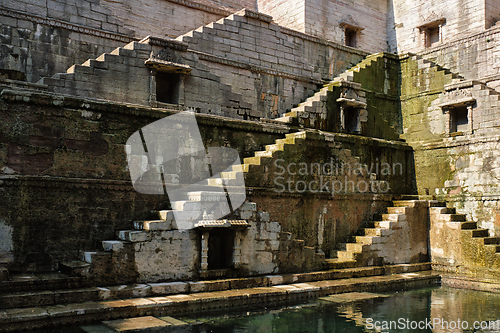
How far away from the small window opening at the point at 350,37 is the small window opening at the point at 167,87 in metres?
10.5

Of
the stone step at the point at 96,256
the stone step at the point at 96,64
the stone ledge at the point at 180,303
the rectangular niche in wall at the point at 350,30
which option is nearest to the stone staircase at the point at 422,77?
the rectangular niche in wall at the point at 350,30

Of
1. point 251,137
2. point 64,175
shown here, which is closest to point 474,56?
point 251,137

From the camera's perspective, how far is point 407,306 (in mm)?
Result: 8367

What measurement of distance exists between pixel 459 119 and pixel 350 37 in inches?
291

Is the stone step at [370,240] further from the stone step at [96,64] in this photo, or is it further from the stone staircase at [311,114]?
the stone step at [96,64]

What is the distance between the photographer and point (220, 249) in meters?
9.02

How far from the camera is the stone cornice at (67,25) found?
11.5 metres

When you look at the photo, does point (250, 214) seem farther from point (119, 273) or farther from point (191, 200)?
point (119, 273)

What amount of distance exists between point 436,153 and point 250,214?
7345mm

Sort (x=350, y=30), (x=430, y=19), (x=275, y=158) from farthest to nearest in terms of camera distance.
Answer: (x=350, y=30), (x=430, y=19), (x=275, y=158)

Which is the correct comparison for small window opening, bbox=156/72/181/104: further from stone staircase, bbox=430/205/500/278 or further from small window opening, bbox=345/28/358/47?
small window opening, bbox=345/28/358/47

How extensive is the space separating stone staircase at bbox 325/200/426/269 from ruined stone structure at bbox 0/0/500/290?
0.12ft

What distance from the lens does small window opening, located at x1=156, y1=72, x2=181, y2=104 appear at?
1186cm

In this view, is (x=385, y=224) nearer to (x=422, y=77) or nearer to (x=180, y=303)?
(x=180, y=303)
